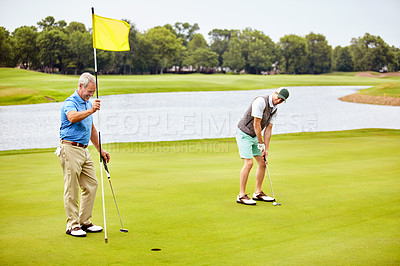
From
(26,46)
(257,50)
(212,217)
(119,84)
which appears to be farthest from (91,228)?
(257,50)

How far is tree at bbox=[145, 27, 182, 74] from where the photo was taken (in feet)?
285

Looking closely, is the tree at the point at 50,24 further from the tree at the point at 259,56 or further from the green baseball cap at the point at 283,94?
the tree at the point at 259,56

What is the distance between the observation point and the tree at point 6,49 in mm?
44000

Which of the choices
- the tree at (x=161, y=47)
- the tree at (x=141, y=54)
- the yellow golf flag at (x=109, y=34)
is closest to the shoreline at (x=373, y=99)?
the tree at (x=141, y=54)

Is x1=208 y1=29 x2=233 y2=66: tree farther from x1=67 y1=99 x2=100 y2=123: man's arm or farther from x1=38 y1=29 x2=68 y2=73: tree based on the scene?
x1=67 y1=99 x2=100 y2=123: man's arm

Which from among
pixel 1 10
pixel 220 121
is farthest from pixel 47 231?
pixel 1 10

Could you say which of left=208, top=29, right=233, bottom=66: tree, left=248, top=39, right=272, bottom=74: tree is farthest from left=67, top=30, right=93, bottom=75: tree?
left=208, top=29, right=233, bottom=66: tree

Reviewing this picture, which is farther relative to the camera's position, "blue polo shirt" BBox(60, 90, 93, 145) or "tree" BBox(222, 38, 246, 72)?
"tree" BBox(222, 38, 246, 72)

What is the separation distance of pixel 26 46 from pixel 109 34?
156 ft

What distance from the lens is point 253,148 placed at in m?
7.89

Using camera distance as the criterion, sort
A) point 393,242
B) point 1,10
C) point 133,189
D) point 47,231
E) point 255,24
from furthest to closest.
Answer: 1. point 255,24
2. point 1,10
3. point 133,189
4. point 47,231
5. point 393,242

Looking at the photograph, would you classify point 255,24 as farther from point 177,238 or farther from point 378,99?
point 177,238

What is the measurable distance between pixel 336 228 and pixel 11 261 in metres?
3.79

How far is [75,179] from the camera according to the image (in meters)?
5.84
